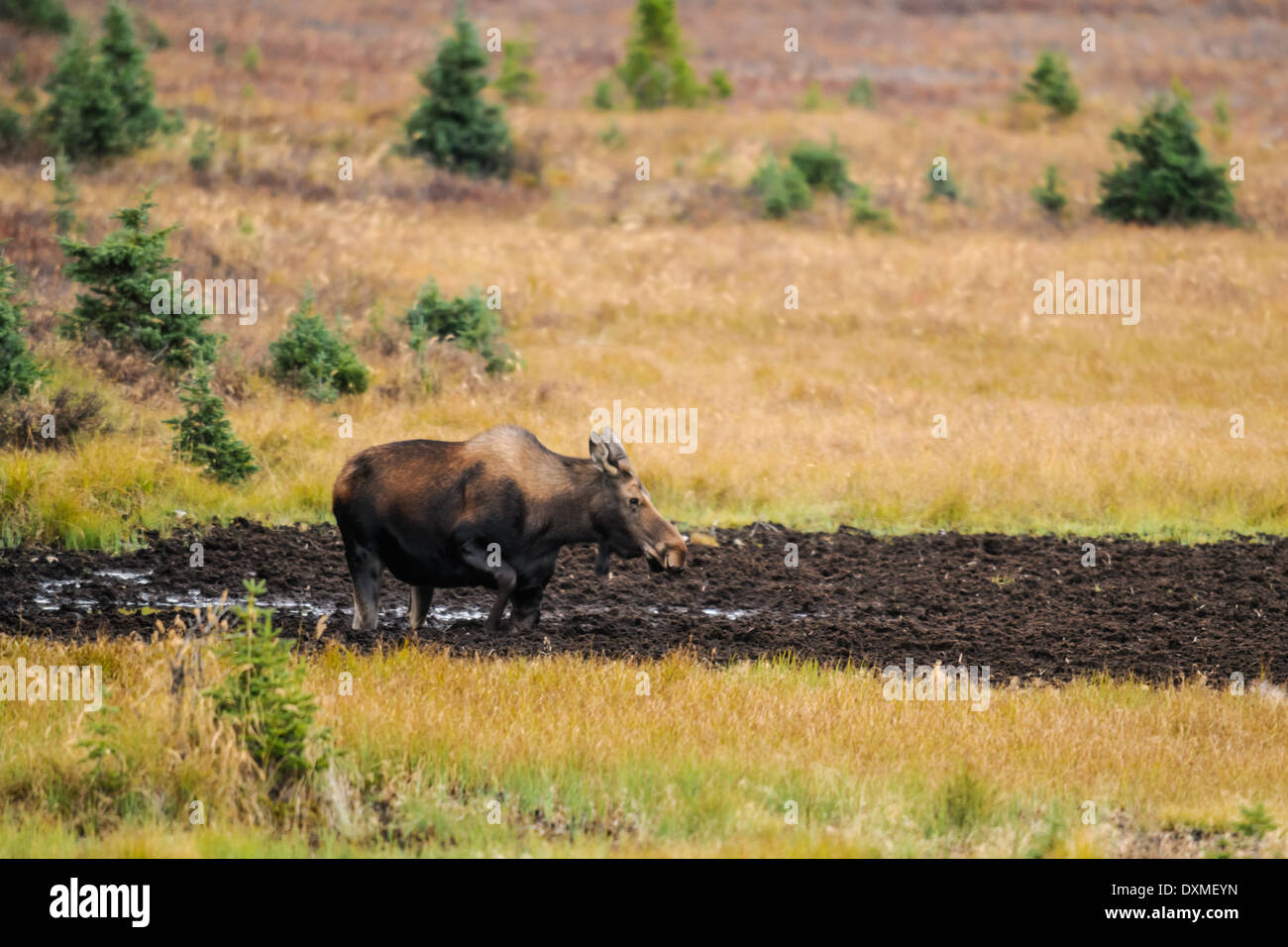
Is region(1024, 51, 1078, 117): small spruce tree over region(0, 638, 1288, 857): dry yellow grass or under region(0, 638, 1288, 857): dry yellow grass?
over

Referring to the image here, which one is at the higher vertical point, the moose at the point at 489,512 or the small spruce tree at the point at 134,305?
the small spruce tree at the point at 134,305

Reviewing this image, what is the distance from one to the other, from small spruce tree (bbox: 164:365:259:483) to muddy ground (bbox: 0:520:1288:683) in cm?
154

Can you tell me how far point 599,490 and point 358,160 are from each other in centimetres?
3233

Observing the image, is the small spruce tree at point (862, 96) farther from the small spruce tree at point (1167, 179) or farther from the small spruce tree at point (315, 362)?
the small spruce tree at point (315, 362)

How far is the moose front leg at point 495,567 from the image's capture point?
35.2 feet

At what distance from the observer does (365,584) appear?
37.1 feet

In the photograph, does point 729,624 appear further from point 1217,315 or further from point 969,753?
→ point 1217,315

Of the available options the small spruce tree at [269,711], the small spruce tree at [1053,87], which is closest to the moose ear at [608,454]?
the small spruce tree at [269,711]

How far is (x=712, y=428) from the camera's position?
20844 millimetres

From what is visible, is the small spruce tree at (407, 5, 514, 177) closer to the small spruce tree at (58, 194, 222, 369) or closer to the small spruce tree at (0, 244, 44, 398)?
the small spruce tree at (58, 194, 222, 369)

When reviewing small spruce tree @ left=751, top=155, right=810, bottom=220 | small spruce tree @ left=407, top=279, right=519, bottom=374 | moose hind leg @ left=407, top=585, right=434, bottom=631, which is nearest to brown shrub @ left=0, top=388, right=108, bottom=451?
small spruce tree @ left=407, top=279, right=519, bottom=374

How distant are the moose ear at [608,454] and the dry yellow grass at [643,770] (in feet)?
5.08

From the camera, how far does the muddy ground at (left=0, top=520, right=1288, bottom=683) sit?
1181 cm
